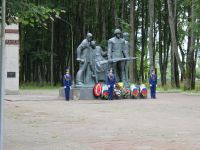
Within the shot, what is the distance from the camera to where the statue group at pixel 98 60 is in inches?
1260

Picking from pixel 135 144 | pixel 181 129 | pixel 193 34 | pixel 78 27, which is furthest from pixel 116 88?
pixel 78 27

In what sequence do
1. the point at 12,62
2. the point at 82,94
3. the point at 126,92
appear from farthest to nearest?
the point at 12,62 < the point at 126,92 < the point at 82,94

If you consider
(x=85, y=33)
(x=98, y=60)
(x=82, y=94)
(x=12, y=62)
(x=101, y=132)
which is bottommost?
(x=101, y=132)

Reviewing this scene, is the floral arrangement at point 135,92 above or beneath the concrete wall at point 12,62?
beneath

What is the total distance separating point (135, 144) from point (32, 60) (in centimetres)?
4894

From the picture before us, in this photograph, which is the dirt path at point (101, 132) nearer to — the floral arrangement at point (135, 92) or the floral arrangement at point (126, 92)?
the floral arrangement at point (126, 92)

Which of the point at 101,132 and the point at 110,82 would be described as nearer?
the point at 101,132

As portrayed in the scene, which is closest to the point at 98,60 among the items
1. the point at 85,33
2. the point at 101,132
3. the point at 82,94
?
the point at 82,94

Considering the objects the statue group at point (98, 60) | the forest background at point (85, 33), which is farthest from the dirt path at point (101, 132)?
the forest background at point (85, 33)

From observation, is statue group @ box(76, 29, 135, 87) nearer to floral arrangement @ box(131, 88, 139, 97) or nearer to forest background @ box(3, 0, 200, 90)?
floral arrangement @ box(131, 88, 139, 97)

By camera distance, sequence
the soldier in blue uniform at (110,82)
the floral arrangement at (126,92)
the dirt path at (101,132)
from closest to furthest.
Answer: the dirt path at (101,132)
the soldier in blue uniform at (110,82)
the floral arrangement at (126,92)

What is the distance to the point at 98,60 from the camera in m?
32.9

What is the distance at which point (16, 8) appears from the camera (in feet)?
33.7

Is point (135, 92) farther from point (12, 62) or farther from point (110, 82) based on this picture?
point (12, 62)
